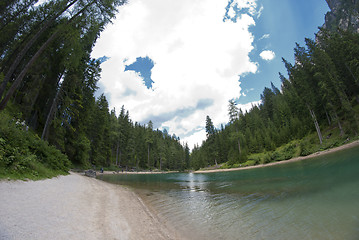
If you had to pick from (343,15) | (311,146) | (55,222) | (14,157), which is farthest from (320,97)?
(343,15)

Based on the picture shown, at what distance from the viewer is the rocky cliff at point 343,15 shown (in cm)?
7638

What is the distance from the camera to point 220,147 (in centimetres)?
6838

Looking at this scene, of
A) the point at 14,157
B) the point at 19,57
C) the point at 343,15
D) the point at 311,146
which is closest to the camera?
the point at 14,157

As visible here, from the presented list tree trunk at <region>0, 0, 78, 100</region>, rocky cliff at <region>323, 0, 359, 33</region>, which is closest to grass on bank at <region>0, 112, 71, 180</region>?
tree trunk at <region>0, 0, 78, 100</region>

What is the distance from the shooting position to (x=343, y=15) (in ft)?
290

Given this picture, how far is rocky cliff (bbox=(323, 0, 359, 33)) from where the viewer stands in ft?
251

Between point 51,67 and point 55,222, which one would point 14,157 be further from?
point 51,67

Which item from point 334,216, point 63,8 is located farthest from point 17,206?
point 63,8

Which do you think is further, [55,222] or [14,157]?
[14,157]

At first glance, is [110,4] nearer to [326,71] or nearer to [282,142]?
[326,71]

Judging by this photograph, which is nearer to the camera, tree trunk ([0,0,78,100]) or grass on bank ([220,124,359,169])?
tree trunk ([0,0,78,100])

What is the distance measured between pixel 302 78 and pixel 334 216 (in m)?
50.2

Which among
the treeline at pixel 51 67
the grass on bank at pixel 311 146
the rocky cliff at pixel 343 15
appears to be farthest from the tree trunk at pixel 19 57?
the rocky cliff at pixel 343 15

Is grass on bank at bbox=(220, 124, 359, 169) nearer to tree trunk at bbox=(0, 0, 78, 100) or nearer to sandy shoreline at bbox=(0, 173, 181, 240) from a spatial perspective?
sandy shoreline at bbox=(0, 173, 181, 240)
